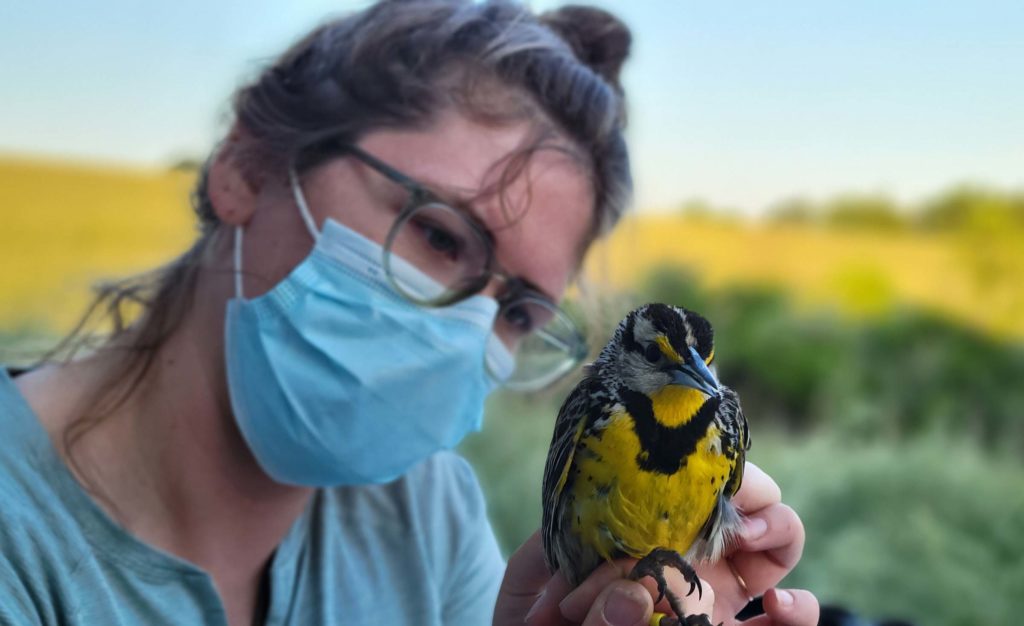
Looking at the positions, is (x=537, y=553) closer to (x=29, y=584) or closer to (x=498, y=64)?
(x=29, y=584)

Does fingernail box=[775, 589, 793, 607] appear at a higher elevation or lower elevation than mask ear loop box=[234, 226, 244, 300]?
lower

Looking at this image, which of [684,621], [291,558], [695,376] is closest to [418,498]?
[291,558]

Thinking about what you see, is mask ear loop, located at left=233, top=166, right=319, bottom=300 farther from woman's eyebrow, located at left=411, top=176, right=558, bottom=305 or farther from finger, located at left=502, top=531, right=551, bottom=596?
finger, located at left=502, top=531, right=551, bottom=596

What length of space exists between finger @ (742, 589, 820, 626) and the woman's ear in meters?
1.10

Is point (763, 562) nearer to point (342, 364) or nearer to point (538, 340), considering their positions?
point (342, 364)

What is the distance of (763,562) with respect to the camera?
1308mm

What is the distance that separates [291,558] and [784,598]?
3.05 feet

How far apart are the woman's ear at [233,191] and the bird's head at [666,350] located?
2.89 ft

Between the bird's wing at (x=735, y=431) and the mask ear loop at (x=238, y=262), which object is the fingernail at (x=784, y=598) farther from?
A: the mask ear loop at (x=238, y=262)

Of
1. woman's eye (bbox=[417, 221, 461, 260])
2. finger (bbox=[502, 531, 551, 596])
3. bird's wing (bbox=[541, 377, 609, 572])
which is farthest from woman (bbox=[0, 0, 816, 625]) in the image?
bird's wing (bbox=[541, 377, 609, 572])

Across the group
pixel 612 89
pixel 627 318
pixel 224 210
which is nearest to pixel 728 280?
pixel 612 89

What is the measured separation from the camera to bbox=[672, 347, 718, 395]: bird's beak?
1027 millimetres

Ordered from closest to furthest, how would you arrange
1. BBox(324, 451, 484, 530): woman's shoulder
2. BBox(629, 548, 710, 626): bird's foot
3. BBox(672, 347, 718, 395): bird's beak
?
BBox(672, 347, 718, 395): bird's beak < BBox(629, 548, 710, 626): bird's foot < BBox(324, 451, 484, 530): woman's shoulder

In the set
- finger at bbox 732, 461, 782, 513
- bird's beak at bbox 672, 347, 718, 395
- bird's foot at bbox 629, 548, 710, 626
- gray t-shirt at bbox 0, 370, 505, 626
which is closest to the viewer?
bird's beak at bbox 672, 347, 718, 395
